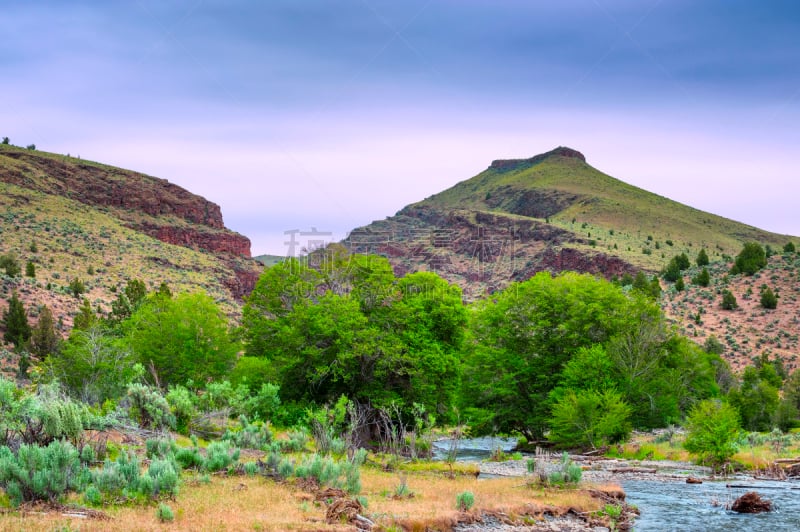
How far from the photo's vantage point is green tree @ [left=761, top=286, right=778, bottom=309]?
7444 cm

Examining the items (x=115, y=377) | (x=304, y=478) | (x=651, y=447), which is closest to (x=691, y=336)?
(x=651, y=447)

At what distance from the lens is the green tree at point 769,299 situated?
74438 millimetres

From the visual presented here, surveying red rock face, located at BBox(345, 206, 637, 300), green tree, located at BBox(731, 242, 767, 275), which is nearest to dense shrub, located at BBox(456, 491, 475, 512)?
green tree, located at BBox(731, 242, 767, 275)

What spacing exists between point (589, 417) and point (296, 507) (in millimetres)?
25449

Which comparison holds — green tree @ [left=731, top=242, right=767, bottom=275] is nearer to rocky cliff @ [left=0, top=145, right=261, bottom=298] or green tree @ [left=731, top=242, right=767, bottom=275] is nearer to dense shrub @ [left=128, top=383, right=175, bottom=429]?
dense shrub @ [left=128, top=383, right=175, bottom=429]

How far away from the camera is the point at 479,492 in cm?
2177

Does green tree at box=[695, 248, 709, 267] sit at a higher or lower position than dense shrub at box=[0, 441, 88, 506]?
higher

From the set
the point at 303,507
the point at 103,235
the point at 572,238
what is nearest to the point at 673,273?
the point at 572,238

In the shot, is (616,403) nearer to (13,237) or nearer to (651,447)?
(651,447)

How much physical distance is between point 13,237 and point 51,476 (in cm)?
9463

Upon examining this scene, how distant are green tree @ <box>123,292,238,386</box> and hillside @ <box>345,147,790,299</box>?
74814 mm

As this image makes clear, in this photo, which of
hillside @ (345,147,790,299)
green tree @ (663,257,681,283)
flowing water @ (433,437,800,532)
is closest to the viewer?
flowing water @ (433,437,800,532)

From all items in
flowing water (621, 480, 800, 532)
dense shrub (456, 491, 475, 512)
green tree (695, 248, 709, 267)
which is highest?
green tree (695, 248, 709, 267)

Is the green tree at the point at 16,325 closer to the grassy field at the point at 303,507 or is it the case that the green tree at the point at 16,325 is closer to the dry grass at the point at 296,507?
the dry grass at the point at 296,507
